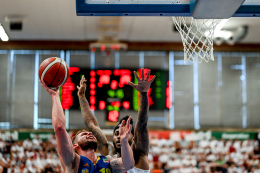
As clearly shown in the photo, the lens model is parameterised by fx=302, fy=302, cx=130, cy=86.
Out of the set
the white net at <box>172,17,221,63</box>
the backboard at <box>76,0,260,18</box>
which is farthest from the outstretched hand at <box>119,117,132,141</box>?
the white net at <box>172,17,221,63</box>

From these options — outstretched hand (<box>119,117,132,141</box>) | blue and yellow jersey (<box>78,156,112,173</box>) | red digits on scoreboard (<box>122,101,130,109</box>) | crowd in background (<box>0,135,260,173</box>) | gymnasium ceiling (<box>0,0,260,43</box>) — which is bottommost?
crowd in background (<box>0,135,260,173</box>)

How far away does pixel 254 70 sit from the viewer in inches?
427

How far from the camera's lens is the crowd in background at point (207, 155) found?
376 inches

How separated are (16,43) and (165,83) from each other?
17.5 feet

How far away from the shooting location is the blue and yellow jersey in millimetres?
2457

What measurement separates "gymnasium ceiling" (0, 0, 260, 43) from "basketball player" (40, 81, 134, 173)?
5320 millimetres

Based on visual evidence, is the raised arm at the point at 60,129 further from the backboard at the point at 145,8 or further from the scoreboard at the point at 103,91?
the scoreboard at the point at 103,91

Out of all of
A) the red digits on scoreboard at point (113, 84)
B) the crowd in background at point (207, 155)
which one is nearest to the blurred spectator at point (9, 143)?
the red digits on scoreboard at point (113, 84)

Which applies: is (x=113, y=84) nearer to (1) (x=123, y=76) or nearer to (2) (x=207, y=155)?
(1) (x=123, y=76)

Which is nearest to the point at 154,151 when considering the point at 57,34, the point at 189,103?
the point at 189,103

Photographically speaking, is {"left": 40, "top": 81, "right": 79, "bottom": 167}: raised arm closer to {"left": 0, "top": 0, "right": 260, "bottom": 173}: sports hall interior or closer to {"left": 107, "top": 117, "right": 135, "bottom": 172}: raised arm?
{"left": 107, "top": 117, "right": 135, "bottom": 172}: raised arm

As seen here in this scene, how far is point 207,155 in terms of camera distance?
9.80m

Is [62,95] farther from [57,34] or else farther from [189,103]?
[189,103]

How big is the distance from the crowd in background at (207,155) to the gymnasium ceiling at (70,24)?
3.42 m
